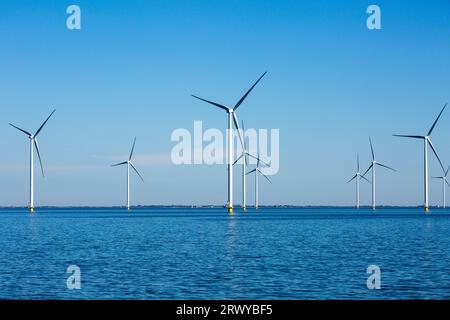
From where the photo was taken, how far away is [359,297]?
3562cm

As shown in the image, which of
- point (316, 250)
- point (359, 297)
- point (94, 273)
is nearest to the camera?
point (359, 297)

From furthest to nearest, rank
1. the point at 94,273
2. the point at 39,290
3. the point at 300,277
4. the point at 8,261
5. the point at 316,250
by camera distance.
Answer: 1. the point at 316,250
2. the point at 8,261
3. the point at 94,273
4. the point at 300,277
5. the point at 39,290

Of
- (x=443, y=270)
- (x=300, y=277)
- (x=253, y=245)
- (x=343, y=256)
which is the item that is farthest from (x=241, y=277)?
(x=253, y=245)

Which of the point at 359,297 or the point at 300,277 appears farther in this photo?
the point at 300,277

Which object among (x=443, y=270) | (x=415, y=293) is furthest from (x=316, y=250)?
(x=415, y=293)

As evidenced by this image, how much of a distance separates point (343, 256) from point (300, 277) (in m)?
18.5

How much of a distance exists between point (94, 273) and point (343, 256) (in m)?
24.7
